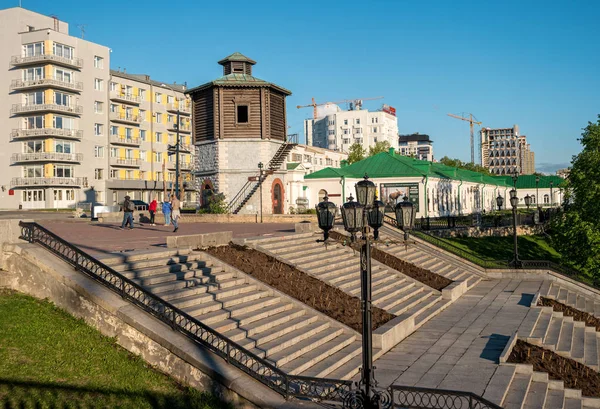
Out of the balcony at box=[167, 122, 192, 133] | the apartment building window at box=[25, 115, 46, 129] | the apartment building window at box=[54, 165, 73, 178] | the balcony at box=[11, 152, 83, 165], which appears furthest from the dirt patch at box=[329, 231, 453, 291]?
the balcony at box=[167, 122, 192, 133]

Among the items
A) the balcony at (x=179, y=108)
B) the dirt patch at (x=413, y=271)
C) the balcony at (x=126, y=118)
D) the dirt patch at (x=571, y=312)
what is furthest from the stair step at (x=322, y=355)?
the balcony at (x=179, y=108)

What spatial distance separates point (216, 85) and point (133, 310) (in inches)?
1162

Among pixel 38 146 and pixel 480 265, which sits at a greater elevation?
pixel 38 146

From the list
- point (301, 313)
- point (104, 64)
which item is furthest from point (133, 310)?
point (104, 64)

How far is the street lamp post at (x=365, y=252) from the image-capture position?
29.0 feet

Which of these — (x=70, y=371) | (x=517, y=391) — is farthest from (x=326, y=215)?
Result: (x=517, y=391)

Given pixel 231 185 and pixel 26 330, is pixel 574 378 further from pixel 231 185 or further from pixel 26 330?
pixel 231 185

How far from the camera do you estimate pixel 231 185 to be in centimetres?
3844

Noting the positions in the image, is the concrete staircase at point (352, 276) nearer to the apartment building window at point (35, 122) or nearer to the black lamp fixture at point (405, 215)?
the black lamp fixture at point (405, 215)

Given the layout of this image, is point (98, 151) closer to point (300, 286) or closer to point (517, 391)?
point (300, 286)

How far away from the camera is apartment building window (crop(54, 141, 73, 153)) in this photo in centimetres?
5988

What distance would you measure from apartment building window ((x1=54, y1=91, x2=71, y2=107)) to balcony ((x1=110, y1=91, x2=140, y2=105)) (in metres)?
6.90

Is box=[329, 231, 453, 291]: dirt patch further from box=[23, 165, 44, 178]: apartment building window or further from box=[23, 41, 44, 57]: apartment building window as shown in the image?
box=[23, 41, 44, 57]: apartment building window

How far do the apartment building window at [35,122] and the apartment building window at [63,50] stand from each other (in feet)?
24.3
